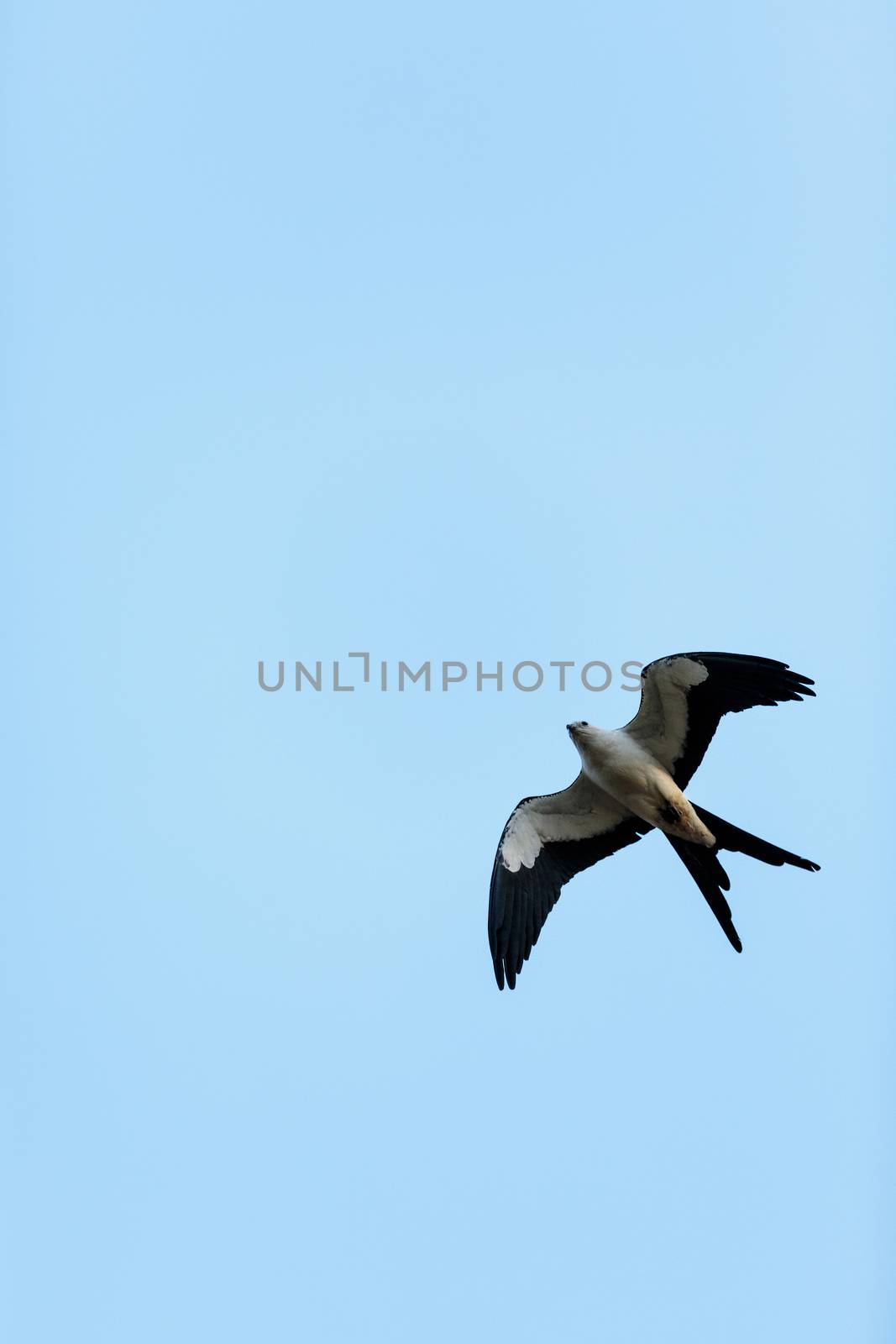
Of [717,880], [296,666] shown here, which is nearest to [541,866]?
[717,880]

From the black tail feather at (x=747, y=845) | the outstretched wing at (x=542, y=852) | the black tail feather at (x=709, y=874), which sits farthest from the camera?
the outstretched wing at (x=542, y=852)

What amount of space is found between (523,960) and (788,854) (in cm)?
221

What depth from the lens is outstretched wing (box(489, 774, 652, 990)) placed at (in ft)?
36.4

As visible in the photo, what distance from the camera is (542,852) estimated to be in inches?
456

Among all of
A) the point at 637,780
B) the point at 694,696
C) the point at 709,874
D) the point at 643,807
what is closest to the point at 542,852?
the point at 643,807

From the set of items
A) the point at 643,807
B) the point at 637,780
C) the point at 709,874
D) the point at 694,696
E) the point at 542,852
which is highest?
the point at 694,696

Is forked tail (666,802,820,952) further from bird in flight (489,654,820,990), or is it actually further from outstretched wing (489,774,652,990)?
outstretched wing (489,774,652,990)

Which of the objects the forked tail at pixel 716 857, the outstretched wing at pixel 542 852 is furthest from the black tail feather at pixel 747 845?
the outstretched wing at pixel 542 852

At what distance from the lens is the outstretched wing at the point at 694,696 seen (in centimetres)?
1041

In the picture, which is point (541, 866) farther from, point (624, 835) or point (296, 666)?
point (296, 666)

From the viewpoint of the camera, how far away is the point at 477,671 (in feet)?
47.2

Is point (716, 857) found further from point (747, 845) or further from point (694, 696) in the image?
point (694, 696)

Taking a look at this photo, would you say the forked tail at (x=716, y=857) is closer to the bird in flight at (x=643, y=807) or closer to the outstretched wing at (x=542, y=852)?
the bird in flight at (x=643, y=807)

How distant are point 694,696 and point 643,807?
3.10 feet
